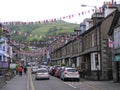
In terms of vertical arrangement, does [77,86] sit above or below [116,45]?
below

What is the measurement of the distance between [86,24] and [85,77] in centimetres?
1224

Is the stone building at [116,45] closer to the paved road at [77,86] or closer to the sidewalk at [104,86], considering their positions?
the sidewalk at [104,86]

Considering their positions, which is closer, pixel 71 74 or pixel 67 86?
pixel 67 86

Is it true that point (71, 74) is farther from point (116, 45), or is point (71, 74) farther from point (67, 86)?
point (67, 86)

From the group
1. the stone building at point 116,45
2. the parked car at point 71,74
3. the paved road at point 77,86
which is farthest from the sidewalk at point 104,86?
the parked car at point 71,74

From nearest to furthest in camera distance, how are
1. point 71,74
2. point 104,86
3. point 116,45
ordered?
point 104,86 → point 116,45 → point 71,74

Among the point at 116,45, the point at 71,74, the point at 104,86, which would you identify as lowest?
the point at 104,86

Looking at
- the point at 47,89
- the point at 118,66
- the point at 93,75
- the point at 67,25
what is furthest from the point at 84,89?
the point at 67,25

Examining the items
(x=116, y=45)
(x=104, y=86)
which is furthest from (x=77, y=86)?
(x=116, y=45)

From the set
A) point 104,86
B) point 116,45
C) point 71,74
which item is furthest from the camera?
point 71,74

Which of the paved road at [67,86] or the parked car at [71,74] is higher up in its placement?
the parked car at [71,74]

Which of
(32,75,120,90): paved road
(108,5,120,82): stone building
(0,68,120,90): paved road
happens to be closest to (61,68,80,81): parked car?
(0,68,120,90): paved road

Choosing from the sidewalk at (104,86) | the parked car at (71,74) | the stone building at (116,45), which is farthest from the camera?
the parked car at (71,74)

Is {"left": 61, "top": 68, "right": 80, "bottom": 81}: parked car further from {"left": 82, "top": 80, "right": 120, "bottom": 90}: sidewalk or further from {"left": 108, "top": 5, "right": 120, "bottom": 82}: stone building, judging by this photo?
{"left": 82, "top": 80, "right": 120, "bottom": 90}: sidewalk
